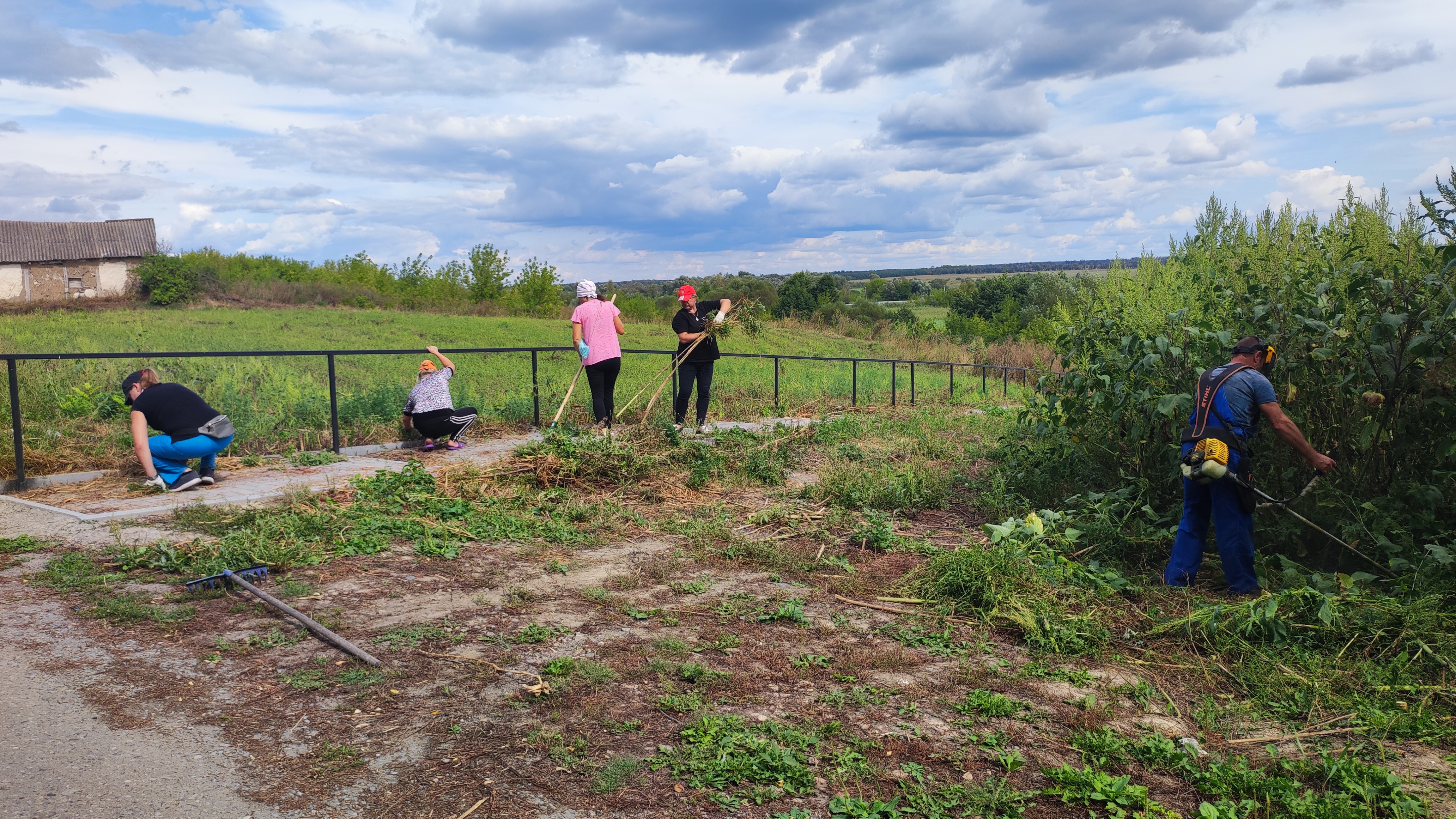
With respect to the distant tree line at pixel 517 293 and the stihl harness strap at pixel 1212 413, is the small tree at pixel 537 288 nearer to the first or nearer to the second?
the distant tree line at pixel 517 293

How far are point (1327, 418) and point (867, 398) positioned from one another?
40.4ft

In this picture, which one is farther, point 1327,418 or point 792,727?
point 1327,418

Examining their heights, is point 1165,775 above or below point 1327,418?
below

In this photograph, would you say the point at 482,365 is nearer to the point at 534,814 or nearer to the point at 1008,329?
the point at 534,814

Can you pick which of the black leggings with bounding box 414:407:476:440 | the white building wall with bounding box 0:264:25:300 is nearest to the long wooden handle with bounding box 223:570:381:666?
the black leggings with bounding box 414:407:476:440

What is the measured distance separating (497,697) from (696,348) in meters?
7.47

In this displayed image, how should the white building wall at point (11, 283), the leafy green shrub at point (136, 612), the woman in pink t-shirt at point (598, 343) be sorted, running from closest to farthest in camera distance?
1. the leafy green shrub at point (136, 612)
2. the woman in pink t-shirt at point (598, 343)
3. the white building wall at point (11, 283)

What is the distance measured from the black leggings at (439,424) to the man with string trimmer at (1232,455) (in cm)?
741

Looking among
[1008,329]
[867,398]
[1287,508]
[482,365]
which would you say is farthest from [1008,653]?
[1008,329]

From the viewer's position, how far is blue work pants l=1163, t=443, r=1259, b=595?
547 centimetres

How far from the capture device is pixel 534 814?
2.92 m

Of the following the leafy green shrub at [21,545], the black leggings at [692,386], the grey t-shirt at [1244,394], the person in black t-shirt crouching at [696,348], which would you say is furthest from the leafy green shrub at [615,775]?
the black leggings at [692,386]

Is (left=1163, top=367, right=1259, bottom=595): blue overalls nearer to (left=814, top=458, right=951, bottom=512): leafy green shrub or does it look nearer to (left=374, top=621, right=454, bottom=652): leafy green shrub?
(left=814, top=458, right=951, bottom=512): leafy green shrub

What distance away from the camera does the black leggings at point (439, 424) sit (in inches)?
382
